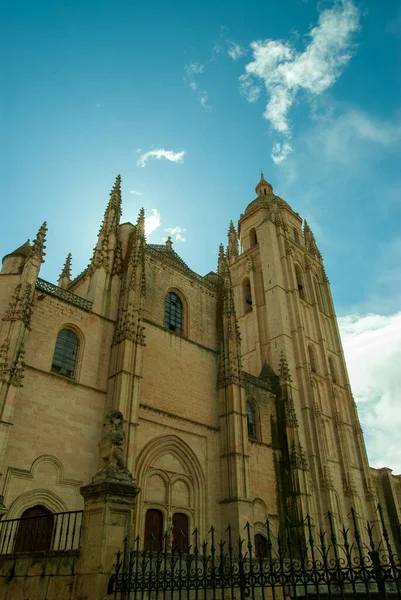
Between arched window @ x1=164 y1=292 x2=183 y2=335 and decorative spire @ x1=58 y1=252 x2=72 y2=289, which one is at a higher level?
decorative spire @ x1=58 y1=252 x2=72 y2=289

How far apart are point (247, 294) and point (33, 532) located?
2499 cm

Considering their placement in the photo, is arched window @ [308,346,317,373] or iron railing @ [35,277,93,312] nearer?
iron railing @ [35,277,93,312]

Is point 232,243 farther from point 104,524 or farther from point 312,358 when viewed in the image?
point 104,524

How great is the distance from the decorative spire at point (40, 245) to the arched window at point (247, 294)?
65.9 feet

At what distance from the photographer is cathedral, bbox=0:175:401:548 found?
45.6ft

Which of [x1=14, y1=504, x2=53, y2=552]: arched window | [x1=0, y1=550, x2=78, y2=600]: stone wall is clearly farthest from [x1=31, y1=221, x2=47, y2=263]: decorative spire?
[x1=0, y1=550, x2=78, y2=600]: stone wall

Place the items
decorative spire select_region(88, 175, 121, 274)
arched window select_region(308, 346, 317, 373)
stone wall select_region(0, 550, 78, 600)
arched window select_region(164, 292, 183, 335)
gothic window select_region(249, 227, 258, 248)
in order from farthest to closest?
gothic window select_region(249, 227, 258, 248) < arched window select_region(308, 346, 317, 373) < arched window select_region(164, 292, 183, 335) < decorative spire select_region(88, 175, 121, 274) < stone wall select_region(0, 550, 78, 600)

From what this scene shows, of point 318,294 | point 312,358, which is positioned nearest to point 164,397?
point 312,358

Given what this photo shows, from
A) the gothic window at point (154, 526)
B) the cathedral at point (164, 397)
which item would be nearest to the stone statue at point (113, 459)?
the cathedral at point (164, 397)

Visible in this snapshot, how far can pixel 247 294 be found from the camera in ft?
115

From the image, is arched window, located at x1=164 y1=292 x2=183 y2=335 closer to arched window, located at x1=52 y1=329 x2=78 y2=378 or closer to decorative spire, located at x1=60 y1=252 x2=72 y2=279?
arched window, located at x1=52 y1=329 x2=78 y2=378

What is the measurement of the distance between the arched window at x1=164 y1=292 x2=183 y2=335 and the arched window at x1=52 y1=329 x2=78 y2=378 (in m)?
5.25

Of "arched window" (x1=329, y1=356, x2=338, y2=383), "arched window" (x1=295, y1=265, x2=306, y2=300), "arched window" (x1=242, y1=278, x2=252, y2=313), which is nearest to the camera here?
"arched window" (x1=329, y1=356, x2=338, y2=383)

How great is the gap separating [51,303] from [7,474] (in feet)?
19.9
